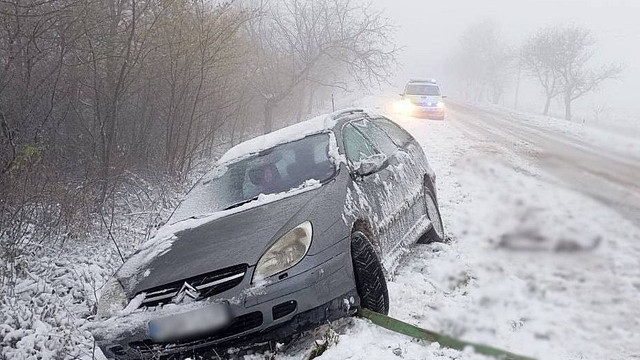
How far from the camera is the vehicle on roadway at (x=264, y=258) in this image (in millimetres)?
3135

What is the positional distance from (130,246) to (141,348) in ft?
11.6

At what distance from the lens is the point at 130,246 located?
650cm

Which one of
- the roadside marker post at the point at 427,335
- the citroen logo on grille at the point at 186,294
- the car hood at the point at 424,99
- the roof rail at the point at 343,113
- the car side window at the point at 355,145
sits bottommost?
the roadside marker post at the point at 427,335

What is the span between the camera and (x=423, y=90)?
23109 millimetres

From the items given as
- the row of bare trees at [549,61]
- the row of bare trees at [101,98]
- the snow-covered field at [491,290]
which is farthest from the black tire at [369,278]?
the row of bare trees at [549,61]

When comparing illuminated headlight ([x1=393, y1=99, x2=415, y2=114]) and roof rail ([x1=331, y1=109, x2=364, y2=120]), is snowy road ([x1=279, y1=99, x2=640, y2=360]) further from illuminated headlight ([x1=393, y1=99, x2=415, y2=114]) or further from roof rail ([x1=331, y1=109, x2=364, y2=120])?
illuminated headlight ([x1=393, y1=99, x2=415, y2=114])

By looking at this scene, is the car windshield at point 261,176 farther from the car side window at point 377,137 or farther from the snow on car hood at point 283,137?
the car side window at point 377,137

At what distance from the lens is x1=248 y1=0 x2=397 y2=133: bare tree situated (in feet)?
66.8

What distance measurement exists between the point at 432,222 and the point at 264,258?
117 inches

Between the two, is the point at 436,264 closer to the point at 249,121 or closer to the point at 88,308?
the point at 88,308

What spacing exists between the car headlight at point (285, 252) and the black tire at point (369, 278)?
1.42 ft

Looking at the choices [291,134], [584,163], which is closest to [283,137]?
[291,134]

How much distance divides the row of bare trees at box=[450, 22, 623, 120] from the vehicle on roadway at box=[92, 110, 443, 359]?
42.3 meters

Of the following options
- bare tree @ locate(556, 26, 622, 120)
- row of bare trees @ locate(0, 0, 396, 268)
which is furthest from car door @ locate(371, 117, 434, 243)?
bare tree @ locate(556, 26, 622, 120)
